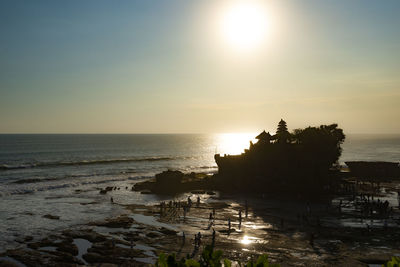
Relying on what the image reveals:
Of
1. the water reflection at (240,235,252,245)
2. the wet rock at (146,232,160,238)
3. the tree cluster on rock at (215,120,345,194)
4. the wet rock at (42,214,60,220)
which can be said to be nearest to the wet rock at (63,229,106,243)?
the wet rock at (146,232,160,238)

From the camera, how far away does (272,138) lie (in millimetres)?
71375

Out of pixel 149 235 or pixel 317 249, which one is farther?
pixel 149 235

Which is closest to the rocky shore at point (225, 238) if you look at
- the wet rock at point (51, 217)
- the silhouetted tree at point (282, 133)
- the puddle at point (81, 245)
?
the puddle at point (81, 245)

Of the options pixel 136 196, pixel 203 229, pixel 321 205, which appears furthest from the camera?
pixel 136 196

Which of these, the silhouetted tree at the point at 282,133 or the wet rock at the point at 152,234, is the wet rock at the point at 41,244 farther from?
the silhouetted tree at the point at 282,133

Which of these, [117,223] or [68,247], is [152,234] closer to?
[117,223]

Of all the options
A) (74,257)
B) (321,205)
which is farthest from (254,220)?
(74,257)

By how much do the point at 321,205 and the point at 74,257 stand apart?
1593 inches

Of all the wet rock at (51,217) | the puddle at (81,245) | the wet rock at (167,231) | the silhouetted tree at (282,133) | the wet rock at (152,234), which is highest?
the silhouetted tree at (282,133)

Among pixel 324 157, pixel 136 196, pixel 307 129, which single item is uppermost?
pixel 307 129

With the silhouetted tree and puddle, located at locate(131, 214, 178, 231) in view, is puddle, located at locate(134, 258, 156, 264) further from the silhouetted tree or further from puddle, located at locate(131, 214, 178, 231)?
the silhouetted tree

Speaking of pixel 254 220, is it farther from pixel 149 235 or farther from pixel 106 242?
pixel 106 242

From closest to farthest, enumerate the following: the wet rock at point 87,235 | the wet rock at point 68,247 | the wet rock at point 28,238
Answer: the wet rock at point 68,247 < the wet rock at point 28,238 < the wet rock at point 87,235

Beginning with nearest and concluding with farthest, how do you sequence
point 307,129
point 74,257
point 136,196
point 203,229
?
1. point 74,257
2. point 203,229
3. point 136,196
4. point 307,129
